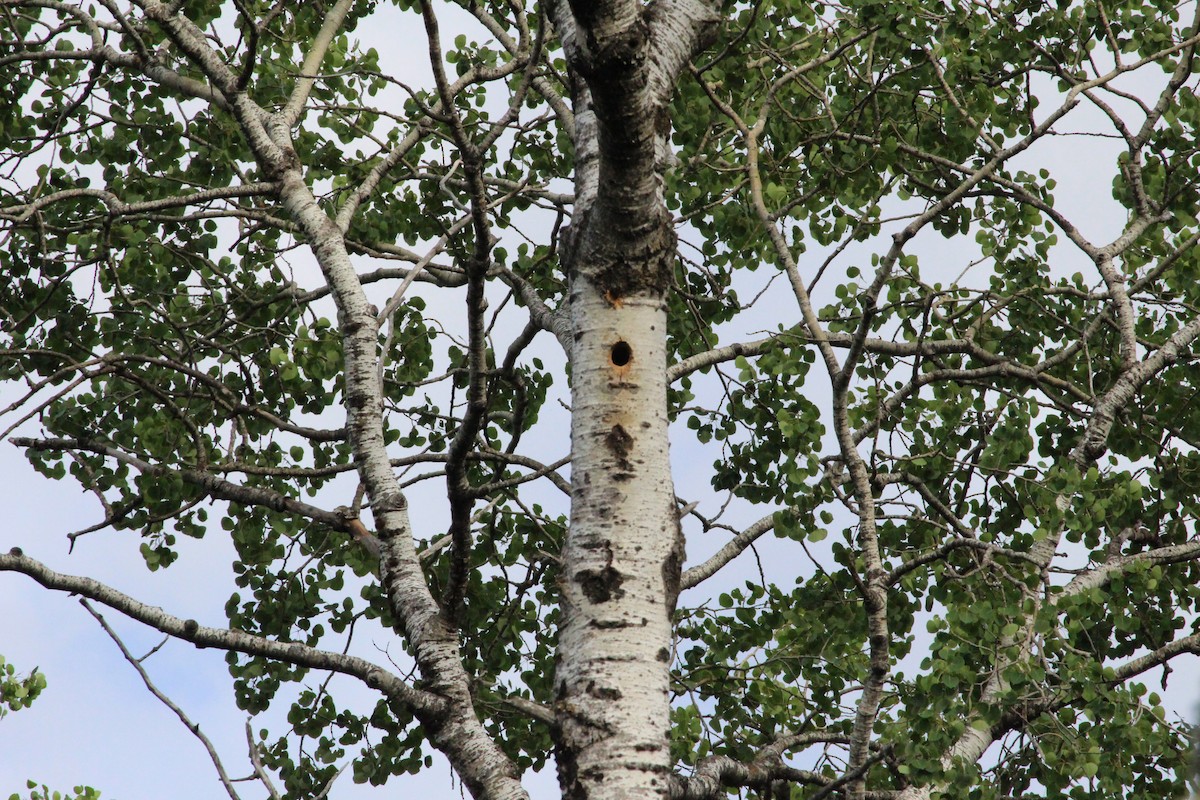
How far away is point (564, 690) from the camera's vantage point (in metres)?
3.47

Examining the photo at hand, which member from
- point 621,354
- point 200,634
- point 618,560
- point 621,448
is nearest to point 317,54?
point 621,354

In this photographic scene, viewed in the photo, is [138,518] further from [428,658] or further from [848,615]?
[848,615]

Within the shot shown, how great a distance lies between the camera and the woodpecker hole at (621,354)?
3.79m

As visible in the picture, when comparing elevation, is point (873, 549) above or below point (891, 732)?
above

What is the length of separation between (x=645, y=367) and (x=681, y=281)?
3536mm

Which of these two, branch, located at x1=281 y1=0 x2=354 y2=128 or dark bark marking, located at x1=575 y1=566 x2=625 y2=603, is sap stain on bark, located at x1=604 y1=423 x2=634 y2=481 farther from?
branch, located at x1=281 y1=0 x2=354 y2=128

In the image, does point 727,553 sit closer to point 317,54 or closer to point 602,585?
point 602,585

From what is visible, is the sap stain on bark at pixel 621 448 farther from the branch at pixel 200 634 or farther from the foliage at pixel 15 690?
the foliage at pixel 15 690

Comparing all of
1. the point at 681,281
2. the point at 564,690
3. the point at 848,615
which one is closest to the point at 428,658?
the point at 564,690

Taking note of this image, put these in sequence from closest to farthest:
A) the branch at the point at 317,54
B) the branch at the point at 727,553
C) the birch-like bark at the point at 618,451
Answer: the birch-like bark at the point at 618,451 → the branch at the point at 727,553 → the branch at the point at 317,54

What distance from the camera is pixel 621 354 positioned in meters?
3.81

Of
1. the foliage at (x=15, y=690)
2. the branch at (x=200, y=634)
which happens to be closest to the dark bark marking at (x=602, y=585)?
the branch at (x=200, y=634)

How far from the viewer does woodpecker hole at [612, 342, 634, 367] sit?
3795 mm

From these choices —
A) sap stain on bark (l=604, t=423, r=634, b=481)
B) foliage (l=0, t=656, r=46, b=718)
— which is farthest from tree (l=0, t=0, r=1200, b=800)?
foliage (l=0, t=656, r=46, b=718)
